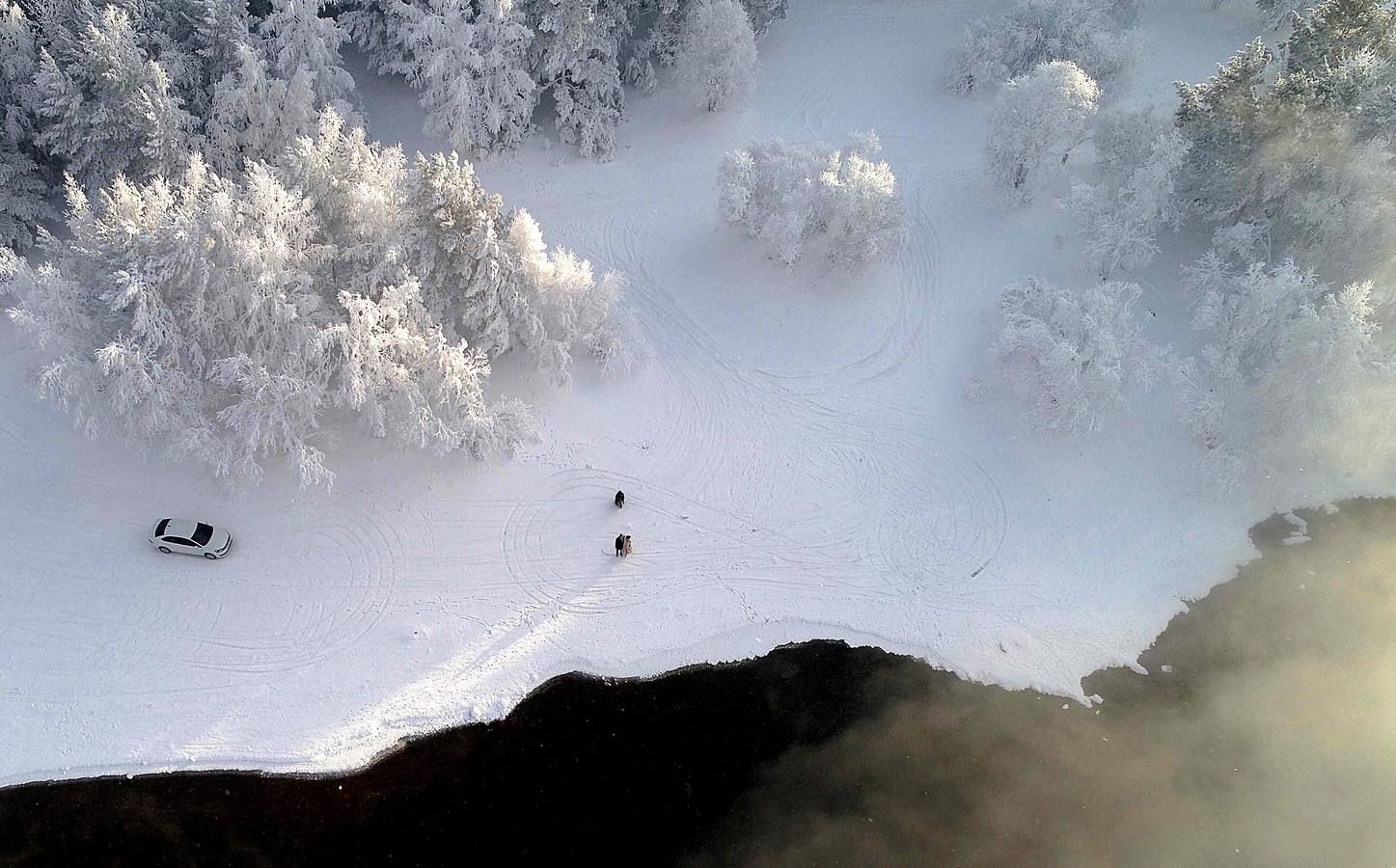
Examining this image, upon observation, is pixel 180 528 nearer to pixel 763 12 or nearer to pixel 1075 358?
pixel 1075 358

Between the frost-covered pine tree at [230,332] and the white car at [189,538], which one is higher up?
the frost-covered pine tree at [230,332]

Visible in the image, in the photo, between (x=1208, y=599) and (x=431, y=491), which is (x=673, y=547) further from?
(x=1208, y=599)

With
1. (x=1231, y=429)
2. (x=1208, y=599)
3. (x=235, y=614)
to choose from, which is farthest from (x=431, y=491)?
(x=1231, y=429)

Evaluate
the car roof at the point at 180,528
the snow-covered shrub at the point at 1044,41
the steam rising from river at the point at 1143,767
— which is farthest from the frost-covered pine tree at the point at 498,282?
the snow-covered shrub at the point at 1044,41

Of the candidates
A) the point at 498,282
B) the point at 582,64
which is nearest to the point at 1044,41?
the point at 582,64

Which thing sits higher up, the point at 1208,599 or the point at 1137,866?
the point at 1208,599

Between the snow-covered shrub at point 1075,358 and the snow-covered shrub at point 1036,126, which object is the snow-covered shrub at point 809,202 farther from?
the snow-covered shrub at point 1075,358

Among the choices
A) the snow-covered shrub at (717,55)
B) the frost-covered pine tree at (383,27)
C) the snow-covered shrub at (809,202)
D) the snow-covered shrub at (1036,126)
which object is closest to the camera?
the snow-covered shrub at (809,202)
